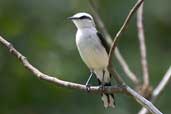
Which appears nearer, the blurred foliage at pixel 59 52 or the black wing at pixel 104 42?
the black wing at pixel 104 42

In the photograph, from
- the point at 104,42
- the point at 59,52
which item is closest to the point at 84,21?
the point at 104,42

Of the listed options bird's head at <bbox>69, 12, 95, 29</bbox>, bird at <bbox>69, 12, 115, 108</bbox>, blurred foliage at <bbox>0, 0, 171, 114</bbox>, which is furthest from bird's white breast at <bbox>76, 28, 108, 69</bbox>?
blurred foliage at <bbox>0, 0, 171, 114</bbox>

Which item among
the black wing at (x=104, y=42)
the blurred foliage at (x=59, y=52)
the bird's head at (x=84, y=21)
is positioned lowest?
the blurred foliage at (x=59, y=52)

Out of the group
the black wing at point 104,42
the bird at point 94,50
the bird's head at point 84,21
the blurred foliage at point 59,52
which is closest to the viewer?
the bird at point 94,50

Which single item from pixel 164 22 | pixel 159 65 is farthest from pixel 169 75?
pixel 164 22

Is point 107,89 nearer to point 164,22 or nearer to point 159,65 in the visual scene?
point 159,65

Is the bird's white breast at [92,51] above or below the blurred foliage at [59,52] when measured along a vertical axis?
above

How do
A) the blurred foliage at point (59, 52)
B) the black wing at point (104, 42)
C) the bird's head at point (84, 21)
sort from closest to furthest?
the black wing at point (104, 42) < the bird's head at point (84, 21) < the blurred foliage at point (59, 52)

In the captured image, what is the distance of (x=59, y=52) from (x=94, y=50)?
13.4 ft

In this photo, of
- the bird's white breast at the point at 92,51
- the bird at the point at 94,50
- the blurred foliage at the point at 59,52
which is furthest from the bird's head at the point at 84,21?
the blurred foliage at the point at 59,52

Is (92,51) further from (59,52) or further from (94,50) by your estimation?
(59,52)

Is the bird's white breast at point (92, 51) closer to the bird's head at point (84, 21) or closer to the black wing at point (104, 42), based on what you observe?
the black wing at point (104, 42)

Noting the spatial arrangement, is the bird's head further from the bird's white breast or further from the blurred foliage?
the blurred foliage

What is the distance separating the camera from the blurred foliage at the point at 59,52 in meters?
9.35
